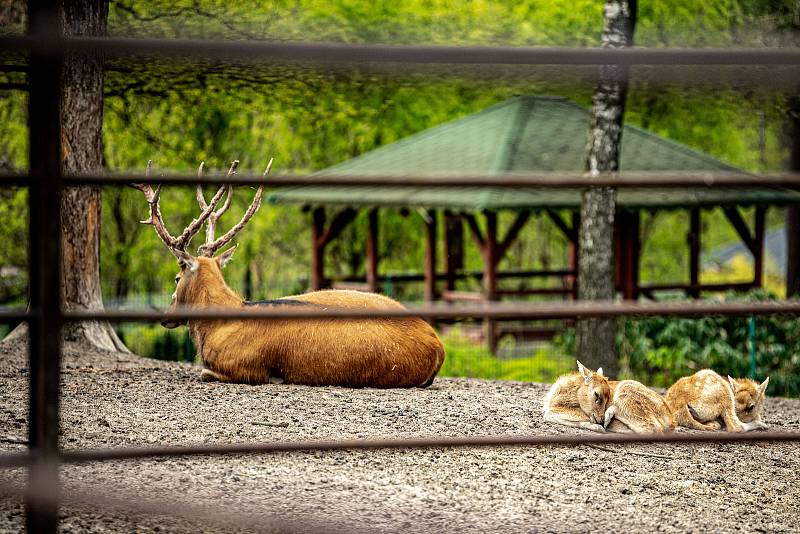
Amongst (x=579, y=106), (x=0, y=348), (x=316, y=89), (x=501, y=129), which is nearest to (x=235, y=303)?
(x=0, y=348)

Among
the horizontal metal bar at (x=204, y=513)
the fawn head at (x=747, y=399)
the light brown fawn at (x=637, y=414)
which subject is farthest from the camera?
the fawn head at (x=747, y=399)

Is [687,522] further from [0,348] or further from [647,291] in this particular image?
[647,291]

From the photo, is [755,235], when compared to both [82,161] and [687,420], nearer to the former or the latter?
[687,420]

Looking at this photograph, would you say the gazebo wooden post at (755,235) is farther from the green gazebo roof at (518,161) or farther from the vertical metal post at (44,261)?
the vertical metal post at (44,261)

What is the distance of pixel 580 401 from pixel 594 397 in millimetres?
108

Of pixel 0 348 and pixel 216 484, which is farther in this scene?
pixel 0 348

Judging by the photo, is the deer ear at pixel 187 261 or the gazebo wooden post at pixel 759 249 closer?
the deer ear at pixel 187 261

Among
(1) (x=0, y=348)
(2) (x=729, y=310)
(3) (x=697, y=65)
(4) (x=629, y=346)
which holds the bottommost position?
(4) (x=629, y=346)

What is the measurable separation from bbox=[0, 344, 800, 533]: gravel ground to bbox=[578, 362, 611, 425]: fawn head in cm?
19

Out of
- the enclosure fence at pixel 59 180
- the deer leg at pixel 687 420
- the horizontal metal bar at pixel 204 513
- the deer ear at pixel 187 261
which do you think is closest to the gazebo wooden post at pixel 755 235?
the deer leg at pixel 687 420

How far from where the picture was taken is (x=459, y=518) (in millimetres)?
3734

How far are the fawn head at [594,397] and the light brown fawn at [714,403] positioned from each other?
570 millimetres

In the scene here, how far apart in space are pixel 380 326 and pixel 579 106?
12570 mm

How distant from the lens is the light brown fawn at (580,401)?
5805mm
